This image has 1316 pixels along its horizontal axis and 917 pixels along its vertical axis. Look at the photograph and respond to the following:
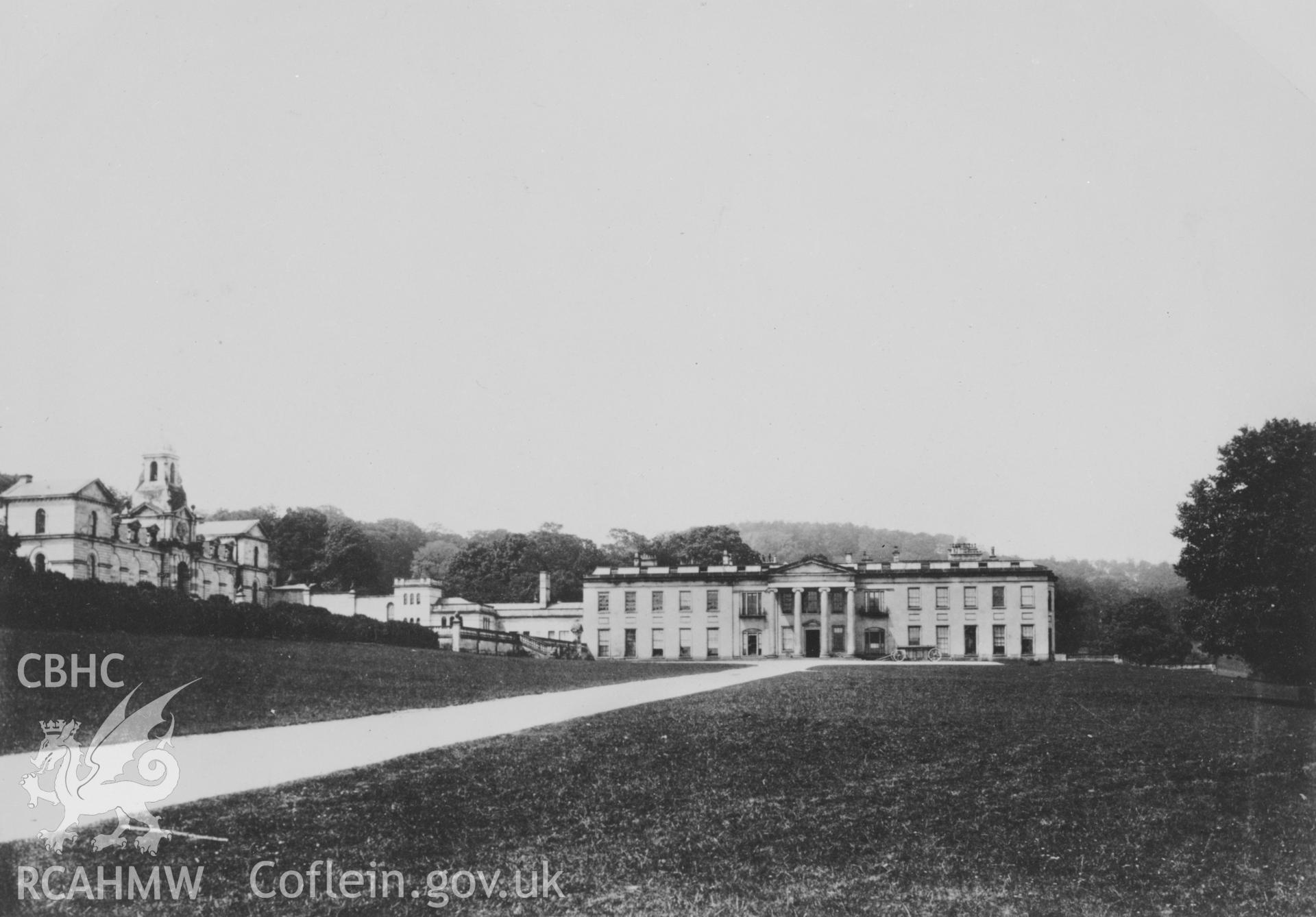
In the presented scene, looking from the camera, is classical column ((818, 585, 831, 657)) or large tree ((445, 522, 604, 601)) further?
classical column ((818, 585, 831, 657))

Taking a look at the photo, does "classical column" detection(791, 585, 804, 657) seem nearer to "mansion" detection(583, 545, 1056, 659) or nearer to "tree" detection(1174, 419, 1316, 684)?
"mansion" detection(583, 545, 1056, 659)

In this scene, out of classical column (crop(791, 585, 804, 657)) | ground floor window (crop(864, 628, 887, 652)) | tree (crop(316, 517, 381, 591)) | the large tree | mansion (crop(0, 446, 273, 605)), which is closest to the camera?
mansion (crop(0, 446, 273, 605))

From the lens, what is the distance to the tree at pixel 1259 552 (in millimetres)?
20891

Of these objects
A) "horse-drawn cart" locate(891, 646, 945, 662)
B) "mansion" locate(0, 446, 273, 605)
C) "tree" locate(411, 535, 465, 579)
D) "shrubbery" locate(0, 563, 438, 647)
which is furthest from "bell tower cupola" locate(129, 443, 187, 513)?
"horse-drawn cart" locate(891, 646, 945, 662)

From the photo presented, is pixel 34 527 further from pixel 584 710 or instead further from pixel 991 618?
pixel 991 618

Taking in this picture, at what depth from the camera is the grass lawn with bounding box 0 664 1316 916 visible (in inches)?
269

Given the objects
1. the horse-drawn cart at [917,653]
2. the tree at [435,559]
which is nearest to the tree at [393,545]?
the tree at [435,559]

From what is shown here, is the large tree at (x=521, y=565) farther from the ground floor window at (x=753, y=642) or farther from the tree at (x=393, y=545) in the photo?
the tree at (x=393, y=545)

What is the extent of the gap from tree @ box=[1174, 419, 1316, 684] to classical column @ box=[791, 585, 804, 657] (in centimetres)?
3738

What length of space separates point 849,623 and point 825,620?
1.46m

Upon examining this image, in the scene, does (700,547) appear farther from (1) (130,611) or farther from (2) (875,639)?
(1) (130,611)

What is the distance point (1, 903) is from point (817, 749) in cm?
869

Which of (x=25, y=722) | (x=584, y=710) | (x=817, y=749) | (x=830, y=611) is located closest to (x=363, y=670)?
(x=584, y=710)

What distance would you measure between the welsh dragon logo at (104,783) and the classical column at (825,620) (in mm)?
54224
